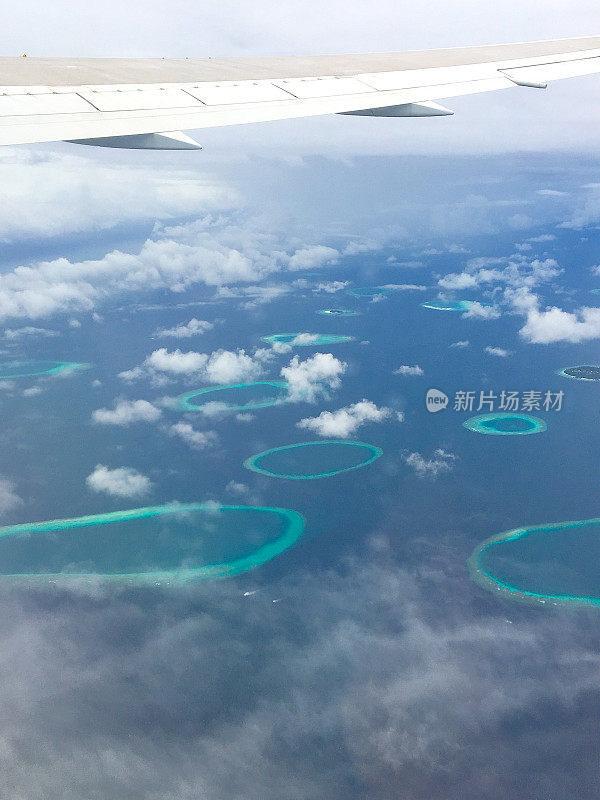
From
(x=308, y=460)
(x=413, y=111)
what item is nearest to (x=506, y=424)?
(x=308, y=460)

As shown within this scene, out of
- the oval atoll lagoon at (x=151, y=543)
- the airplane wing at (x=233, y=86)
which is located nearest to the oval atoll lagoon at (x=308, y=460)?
the oval atoll lagoon at (x=151, y=543)

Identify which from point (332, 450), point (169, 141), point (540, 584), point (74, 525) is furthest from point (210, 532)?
point (169, 141)

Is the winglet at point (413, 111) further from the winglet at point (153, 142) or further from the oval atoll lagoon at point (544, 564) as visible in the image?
the oval atoll lagoon at point (544, 564)

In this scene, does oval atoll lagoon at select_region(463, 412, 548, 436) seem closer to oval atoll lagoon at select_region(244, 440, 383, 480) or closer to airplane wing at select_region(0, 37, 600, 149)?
oval atoll lagoon at select_region(244, 440, 383, 480)

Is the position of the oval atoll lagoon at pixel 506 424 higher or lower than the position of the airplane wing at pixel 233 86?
lower

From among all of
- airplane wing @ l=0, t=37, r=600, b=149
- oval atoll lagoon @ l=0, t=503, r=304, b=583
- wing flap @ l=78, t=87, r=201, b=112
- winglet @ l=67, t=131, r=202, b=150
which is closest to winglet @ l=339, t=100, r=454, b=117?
airplane wing @ l=0, t=37, r=600, b=149

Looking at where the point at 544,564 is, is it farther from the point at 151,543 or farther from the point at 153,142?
the point at 153,142

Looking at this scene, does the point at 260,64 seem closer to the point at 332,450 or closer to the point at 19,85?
the point at 19,85
